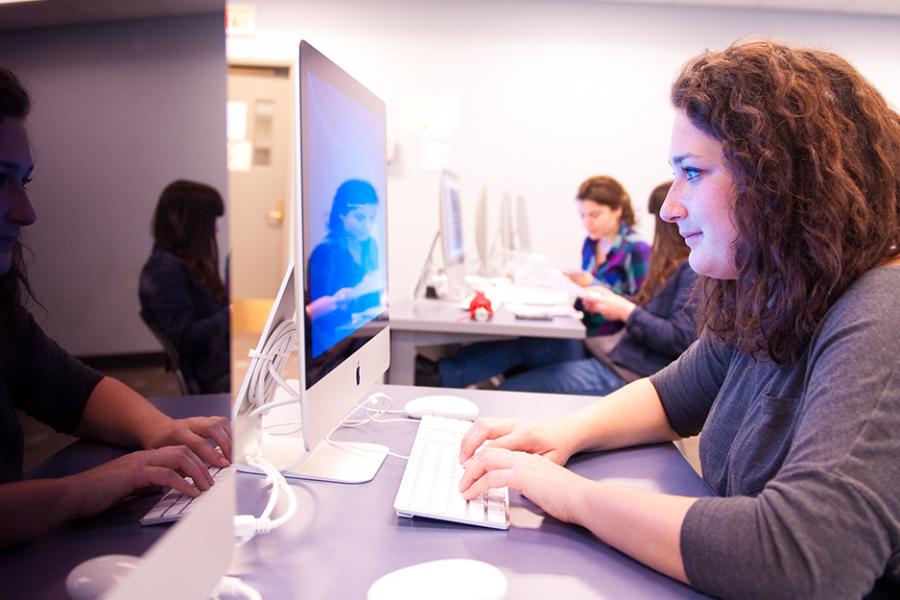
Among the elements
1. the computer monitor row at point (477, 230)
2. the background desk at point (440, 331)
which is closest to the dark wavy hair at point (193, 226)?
the background desk at point (440, 331)

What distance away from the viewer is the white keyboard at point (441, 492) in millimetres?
699

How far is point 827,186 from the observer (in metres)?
0.66

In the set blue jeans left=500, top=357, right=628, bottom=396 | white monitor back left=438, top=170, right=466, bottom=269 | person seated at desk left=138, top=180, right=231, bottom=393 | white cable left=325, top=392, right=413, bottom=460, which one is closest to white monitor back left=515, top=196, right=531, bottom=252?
white monitor back left=438, top=170, right=466, bottom=269

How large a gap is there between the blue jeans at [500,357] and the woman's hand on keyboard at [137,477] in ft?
5.82

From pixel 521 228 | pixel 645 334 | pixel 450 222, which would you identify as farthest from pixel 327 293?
pixel 521 228

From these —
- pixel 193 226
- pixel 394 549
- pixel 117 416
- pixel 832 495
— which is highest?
pixel 193 226

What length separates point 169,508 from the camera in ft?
1.36

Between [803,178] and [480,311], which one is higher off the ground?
[803,178]

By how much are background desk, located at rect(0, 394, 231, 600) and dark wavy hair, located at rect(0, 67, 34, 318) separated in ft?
0.28

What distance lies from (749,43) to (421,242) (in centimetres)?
392

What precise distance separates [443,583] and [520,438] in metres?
0.36

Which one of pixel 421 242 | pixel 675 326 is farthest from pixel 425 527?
pixel 421 242

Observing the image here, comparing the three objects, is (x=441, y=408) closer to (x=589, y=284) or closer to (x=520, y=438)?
(x=520, y=438)

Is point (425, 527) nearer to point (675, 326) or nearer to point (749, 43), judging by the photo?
point (749, 43)
